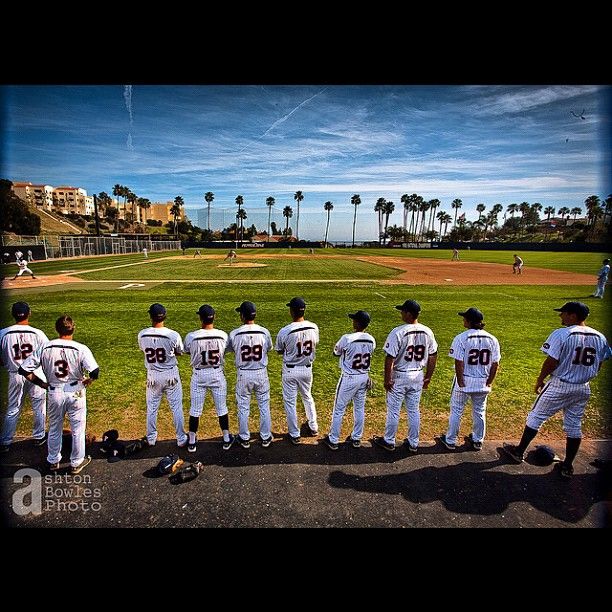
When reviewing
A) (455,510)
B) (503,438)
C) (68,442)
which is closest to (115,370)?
(68,442)

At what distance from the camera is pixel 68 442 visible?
4.98 m

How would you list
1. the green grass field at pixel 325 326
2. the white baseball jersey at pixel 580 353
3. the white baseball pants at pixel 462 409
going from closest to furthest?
the white baseball jersey at pixel 580 353
the white baseball pants at pixel 462 409
the green grass field at pixel 325 326

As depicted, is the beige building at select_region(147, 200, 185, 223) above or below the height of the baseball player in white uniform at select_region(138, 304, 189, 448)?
above

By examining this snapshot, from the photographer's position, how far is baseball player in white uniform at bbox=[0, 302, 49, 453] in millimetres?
4797

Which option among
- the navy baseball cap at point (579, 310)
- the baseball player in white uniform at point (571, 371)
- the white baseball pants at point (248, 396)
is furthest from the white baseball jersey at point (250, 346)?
the navy baseball cap at point (579, 310)

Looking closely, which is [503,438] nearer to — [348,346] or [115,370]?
[348,346]

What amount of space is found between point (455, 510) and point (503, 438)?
215 cm

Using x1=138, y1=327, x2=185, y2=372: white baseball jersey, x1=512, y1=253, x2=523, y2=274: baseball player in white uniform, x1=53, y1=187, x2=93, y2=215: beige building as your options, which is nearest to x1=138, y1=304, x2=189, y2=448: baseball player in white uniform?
x1=138, y1=327, x2=185, y2=372: white baseball jersey

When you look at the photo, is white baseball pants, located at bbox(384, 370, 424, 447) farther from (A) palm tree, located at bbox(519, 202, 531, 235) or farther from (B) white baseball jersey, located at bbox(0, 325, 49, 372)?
(A) palm tree, located at bbox(519, 202, 531, 235)

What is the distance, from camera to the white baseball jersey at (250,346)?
5.00 meters

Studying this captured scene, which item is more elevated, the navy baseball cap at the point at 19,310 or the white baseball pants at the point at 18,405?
the navy baseball cap at the point at 19,310

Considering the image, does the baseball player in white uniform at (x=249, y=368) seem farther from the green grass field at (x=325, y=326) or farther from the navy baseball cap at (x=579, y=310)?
the navy baseball cap at (x=579, y=310)

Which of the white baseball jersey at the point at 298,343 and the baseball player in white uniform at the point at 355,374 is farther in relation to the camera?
the white baseball jersey at the point at 298,343

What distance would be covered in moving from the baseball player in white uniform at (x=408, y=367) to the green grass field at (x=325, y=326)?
67cm
